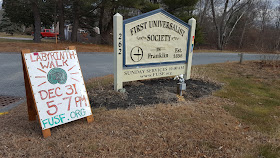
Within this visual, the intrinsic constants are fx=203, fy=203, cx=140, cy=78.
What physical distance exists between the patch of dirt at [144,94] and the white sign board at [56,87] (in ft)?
2.80

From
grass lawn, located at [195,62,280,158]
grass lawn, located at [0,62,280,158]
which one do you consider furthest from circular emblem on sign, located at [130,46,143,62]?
grass lawn, located at [195,62,280,158]

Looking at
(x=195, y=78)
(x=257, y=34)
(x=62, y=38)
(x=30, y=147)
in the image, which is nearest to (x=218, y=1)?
(x=257, y=34)

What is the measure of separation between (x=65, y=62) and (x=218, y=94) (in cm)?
398

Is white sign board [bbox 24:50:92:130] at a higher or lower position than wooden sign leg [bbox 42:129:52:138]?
higher

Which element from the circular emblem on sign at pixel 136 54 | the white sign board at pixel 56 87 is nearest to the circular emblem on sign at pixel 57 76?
the white sign board at pixel 56 87

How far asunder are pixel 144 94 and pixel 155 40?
1437 millimetres

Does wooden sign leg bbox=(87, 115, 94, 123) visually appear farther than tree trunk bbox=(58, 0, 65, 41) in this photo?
No

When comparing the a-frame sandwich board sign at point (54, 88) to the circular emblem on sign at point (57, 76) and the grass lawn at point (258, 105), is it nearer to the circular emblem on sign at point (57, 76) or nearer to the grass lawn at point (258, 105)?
the circular emblem on sign at point (57, 76)

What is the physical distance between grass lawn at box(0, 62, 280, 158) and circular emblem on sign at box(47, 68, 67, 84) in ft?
2.45

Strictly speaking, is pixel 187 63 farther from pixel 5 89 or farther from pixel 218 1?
pixel 218 1

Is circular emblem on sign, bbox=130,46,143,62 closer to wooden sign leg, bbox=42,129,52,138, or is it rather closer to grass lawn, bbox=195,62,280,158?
grass lawn, bbox=195,62,280,158

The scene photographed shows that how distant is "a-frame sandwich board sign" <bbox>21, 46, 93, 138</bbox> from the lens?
9.75 feet

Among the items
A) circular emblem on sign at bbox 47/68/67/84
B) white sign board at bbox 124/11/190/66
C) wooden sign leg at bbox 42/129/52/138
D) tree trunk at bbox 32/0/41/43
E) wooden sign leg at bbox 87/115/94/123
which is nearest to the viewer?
wooden sign leg at bbox 42/129/52/138

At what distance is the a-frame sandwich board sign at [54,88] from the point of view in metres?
2.97
